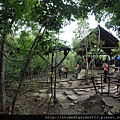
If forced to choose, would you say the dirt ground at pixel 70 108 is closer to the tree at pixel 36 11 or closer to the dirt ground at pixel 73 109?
the dirt ground at pixel 73 109

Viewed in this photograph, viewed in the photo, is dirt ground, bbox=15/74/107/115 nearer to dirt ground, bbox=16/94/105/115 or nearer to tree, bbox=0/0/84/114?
dirt ground, bbox=16/94/105/115

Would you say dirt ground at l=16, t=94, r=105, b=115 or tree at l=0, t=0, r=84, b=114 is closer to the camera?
tree at l=0, t=0, r=84, b=114

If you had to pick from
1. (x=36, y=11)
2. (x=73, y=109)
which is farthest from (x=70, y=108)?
(x=36, y=11)

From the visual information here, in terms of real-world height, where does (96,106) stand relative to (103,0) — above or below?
below

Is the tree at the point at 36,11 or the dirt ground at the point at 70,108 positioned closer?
the tree at the point at 36,11

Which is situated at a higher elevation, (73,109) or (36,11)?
(36,11)

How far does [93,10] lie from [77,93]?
5905mm

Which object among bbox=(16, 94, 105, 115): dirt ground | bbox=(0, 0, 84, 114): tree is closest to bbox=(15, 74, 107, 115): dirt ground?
bbox=(16, 94, 105, 115): dirt ground

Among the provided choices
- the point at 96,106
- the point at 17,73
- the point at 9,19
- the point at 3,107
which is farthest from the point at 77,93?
the point at 9,19

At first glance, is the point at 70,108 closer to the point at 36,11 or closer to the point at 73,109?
the point at 73,109

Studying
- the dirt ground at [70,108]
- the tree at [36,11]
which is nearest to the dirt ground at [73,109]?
the dirt ground at [70,108]

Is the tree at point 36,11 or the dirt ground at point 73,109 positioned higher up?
the tree at point 36,11

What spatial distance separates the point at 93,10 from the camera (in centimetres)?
304

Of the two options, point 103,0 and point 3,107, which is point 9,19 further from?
point 3,107
